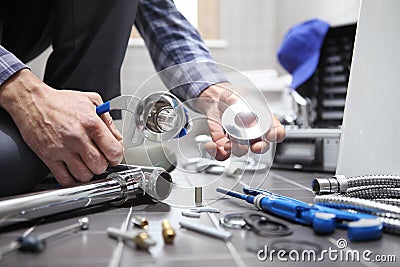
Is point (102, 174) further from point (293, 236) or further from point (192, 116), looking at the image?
point (293, 236)

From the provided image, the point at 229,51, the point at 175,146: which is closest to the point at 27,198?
the point at 175,146

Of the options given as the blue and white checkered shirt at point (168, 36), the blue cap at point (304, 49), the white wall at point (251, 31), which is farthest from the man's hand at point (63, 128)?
the white wall at point (251, 31)

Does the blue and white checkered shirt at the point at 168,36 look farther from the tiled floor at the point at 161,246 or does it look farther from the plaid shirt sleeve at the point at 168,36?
the tiled floor at the point at 161,246

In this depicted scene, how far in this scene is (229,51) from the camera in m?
2.27

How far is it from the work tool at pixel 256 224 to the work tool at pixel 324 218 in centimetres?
2

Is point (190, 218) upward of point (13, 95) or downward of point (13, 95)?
downward

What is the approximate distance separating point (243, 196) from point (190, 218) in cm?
10

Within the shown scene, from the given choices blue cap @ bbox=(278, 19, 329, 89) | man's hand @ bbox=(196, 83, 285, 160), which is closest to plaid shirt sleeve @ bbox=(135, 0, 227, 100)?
man's hand @ bbox=(196, 83, 285, 160)

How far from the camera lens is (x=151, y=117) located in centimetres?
65

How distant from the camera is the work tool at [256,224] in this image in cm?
46

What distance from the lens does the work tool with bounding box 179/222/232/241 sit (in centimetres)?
45

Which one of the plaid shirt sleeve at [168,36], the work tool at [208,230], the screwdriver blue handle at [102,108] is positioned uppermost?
the plaid shirt sleeve at [168,36]

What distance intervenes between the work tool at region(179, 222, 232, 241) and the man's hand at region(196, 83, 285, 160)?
19 centimetres

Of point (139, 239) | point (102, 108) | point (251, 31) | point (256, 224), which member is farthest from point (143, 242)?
point (251, 31)
